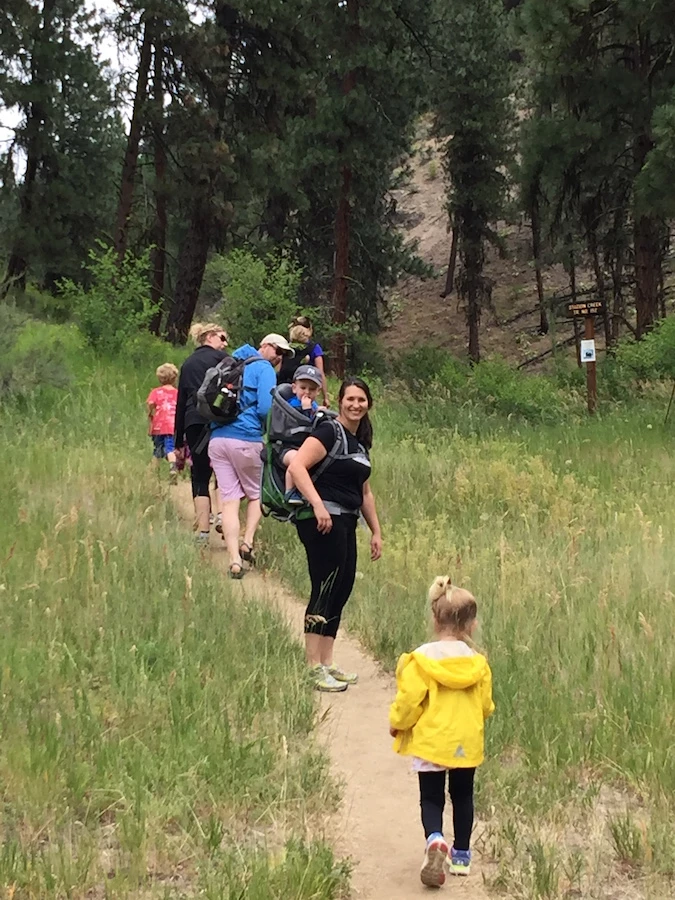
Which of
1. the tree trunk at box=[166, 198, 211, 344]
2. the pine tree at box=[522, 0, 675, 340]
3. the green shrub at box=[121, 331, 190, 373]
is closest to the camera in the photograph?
the green shrub at box=[121, 331, 190, 373]

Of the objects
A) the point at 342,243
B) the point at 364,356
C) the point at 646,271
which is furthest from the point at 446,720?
the point at 364,356

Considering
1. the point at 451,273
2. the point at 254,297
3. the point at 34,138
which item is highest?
the point at 34,138

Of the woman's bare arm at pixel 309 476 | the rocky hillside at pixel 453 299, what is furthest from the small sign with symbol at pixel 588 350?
the rocky hillside at pixel 453 299

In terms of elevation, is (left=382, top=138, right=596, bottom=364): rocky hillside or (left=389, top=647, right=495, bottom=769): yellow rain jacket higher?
(left=382, top=138, right=596, bottom=364): rocky hillside

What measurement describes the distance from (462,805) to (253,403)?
14.6 ft

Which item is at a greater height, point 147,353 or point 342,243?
point 342,243

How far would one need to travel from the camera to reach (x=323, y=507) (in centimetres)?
504

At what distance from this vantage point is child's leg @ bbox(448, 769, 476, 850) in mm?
3410

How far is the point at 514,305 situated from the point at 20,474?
37.5 metres

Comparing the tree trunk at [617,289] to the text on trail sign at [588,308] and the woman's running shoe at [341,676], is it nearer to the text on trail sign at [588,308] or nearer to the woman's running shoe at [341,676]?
the text on trail sign at [588,308]

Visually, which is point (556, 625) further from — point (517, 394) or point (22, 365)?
point (517, 394)

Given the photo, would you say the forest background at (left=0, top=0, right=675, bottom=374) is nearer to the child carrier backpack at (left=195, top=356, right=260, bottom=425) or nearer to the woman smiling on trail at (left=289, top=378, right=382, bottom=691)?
the child carrier backpack at (left=195, top=356, right=260, bottom=425)

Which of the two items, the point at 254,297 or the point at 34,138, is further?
the point at 34,138

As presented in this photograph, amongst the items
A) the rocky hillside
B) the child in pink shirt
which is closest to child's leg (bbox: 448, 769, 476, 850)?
the child in pink shirt
